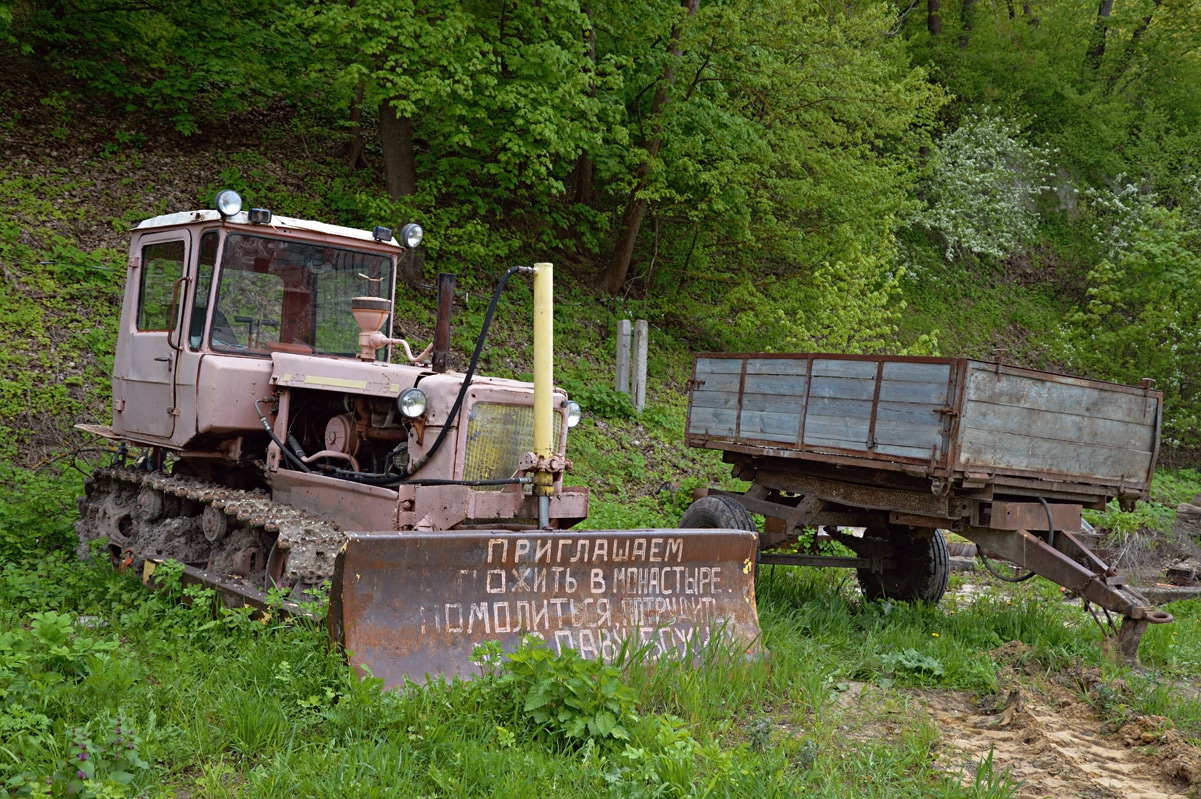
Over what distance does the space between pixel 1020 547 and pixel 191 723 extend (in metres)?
5.15

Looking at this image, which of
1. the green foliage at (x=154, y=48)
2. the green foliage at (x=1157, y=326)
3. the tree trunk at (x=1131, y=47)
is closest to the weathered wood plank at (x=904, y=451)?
the green foliage at (x=154, y=48)

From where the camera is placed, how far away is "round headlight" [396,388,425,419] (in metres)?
5.92

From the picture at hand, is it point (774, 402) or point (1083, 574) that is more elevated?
point (774, 402)

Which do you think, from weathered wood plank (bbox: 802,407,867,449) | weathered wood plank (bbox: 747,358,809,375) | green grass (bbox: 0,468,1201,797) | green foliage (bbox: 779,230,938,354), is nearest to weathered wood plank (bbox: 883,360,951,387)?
weathered wood plank (bbox: 802,407,867,449)

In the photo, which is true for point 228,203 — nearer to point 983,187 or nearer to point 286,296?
point 286,296

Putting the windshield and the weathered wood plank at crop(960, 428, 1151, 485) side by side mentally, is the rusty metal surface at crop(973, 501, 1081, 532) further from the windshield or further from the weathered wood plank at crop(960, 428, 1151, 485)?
the windshield

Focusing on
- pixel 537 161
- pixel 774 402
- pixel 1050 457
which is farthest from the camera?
pixel 537 161

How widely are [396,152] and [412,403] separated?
865 cm

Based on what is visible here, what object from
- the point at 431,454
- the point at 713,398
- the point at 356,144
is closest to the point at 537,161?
the point at 356,144

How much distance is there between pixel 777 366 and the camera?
7.65m

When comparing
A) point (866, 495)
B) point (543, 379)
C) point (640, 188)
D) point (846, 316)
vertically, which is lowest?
point (866, 495)

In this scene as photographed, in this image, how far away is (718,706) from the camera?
498 centimetres

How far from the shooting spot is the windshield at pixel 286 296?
686 centimetres

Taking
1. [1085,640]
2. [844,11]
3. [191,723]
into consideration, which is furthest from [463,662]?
[844,11]
